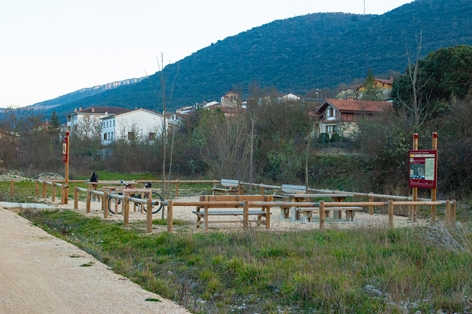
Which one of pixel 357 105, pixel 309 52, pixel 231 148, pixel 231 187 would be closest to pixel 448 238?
pixel 231 187

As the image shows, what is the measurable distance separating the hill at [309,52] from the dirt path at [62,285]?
90.4 metres

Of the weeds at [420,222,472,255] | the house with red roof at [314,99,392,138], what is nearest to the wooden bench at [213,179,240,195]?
the weeds at [420,222,472,255]

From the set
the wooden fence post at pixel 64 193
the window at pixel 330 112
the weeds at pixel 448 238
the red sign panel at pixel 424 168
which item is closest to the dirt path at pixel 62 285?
the weeds at pixel 448 238

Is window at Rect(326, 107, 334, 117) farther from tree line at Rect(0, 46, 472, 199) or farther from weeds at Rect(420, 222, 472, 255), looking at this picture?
weeds at Rect(420, 222, 472, 255)

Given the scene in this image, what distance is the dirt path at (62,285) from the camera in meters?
6.87

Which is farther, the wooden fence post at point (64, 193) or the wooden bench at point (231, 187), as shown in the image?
the wooden bench at point (231, 187)

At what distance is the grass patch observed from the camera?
727 cm

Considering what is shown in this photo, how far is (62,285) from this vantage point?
7980 millimetres

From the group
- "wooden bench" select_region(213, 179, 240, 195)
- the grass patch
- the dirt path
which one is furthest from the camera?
"wooden bench" select_region(213, 179, 240, 195)

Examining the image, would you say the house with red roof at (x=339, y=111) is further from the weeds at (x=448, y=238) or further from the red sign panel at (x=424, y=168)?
the weeds at (x=448, y=238)

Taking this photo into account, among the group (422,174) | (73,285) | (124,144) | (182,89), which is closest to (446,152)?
(422,174)

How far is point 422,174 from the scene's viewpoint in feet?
46.3

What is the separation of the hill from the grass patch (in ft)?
296

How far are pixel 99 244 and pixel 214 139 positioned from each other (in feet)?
62.1
